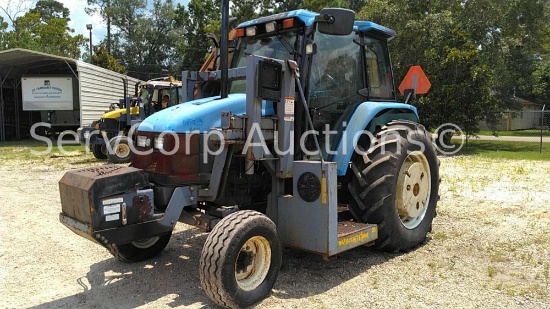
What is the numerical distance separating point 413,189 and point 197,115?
2738 mm

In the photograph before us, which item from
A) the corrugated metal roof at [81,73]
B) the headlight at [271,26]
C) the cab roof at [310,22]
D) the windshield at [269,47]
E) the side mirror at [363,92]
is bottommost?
the side mirror at [363,92]

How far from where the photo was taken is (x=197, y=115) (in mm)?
4062

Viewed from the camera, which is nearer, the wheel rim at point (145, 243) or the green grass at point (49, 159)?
the wheel rim at point (145, 243)

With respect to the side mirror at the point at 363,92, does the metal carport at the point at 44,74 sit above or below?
above

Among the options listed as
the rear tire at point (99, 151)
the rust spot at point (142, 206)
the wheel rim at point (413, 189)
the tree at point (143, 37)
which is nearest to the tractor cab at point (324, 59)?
the wheel rim at point (413, 189)

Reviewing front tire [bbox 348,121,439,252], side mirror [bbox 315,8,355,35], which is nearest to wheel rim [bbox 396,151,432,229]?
front tire [bbox 348,121,439,252]

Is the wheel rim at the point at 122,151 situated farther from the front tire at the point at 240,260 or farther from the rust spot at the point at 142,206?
the front tire at the point at 240,260

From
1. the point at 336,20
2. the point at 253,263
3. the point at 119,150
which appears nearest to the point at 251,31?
the point at 336,20

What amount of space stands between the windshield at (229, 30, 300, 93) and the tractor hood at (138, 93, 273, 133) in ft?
1.64

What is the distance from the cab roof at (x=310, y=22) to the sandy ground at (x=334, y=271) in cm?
254

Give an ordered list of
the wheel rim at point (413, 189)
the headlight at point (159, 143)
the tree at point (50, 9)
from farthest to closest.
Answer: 1. the tree at point (50, 9)
2. the wheel rim at point (413, 189)
3. the headlight at point (159, 143)

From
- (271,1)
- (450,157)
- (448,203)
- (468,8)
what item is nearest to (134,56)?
(271,1)

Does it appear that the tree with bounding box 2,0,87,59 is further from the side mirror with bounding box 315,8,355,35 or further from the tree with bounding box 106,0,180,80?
the side mirror with bounding box 315,8,355,35

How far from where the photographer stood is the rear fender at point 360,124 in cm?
460
